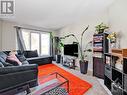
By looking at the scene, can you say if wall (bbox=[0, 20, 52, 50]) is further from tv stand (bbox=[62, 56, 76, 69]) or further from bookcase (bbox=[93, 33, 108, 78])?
bookcase (bbox=[93, 33, 108, 78])

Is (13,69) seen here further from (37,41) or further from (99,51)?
(37,41)

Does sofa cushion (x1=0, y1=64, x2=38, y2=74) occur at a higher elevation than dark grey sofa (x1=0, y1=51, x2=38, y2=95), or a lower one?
higher

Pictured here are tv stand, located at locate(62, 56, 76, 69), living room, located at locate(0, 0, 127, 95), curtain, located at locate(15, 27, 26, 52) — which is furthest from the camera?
curtain, located at locate(15, 27, 26, 52)

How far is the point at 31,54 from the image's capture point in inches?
248

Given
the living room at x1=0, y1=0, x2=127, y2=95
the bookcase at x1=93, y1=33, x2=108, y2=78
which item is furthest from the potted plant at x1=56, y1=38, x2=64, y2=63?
the bookcase at x1=93, y1=33, x2=108, y2=78

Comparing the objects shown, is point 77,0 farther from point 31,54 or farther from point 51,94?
point 31,54

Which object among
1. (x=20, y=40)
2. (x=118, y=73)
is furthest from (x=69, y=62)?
(x=118, y=73)

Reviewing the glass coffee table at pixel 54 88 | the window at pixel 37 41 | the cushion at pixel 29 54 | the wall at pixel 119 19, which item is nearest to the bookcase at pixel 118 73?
the wall at pixel 119 19

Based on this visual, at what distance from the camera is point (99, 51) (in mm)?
4070

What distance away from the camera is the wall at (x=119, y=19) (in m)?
3.15

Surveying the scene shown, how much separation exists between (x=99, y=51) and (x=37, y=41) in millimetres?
4485

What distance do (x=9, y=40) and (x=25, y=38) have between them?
1.13 m

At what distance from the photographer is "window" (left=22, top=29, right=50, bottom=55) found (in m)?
6.79

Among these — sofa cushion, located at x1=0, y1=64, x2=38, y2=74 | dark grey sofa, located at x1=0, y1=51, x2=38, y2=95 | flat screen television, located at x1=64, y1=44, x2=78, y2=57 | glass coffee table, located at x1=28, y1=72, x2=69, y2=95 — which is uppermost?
flat screen television, located at x1=64, y1=44, x2=78, y2=57
